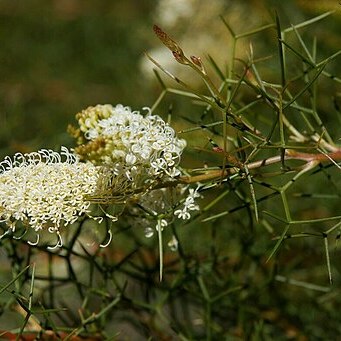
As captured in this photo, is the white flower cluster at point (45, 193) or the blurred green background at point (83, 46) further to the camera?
the blurred green background at point (83, 46)

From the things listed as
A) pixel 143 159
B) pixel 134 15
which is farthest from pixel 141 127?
pixel 134 15

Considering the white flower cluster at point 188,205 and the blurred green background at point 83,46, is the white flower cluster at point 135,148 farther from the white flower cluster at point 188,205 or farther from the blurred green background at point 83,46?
the blurred green background at point 83,46

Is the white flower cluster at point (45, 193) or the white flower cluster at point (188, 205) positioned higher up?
the white flower cluster at point (45, 193)

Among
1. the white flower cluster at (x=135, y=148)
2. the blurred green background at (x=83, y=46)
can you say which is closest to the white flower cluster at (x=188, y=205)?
the white flower cluster at (x=135, y=148)

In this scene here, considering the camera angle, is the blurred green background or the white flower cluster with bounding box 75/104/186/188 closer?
the white flower cluster with bounding box 75/104/186/188

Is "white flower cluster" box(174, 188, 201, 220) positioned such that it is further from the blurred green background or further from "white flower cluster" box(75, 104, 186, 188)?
the blurred green background

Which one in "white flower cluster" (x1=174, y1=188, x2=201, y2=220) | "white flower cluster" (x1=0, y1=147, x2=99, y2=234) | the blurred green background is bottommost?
"white flower cluster" (x1=174, y1=188, x2=201, y2=220)

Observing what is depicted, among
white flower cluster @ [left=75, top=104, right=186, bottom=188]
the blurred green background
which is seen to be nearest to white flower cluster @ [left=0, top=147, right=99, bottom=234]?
white flower cluster @ [left=75, top=104, right=186, bottom=188]
